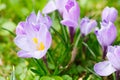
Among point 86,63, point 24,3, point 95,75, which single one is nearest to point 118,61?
point 95,75

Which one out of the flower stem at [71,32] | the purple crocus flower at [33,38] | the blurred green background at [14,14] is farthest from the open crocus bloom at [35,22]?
the blurred green background at [14,14]

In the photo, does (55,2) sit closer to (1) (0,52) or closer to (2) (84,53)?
(2) (84,53)

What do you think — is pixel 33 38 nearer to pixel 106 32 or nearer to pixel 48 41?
pixel 48 41

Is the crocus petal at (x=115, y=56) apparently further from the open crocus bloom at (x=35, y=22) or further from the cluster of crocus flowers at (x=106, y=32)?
the open crocus bloom at (x=35, y=22)

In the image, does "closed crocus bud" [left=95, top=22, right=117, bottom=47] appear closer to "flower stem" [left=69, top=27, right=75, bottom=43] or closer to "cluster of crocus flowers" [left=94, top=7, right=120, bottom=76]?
"cluster of crocus flowers" [left=94, top=7, right=120, bottom=76]

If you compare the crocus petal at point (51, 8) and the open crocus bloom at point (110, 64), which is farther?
the crocus petal at point (51, 8)

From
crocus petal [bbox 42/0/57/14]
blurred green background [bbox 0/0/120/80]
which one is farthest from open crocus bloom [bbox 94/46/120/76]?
blurred green background [bbox 0/0/120/80]

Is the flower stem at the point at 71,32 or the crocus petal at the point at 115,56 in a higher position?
the flower stem at the point at 71,32
